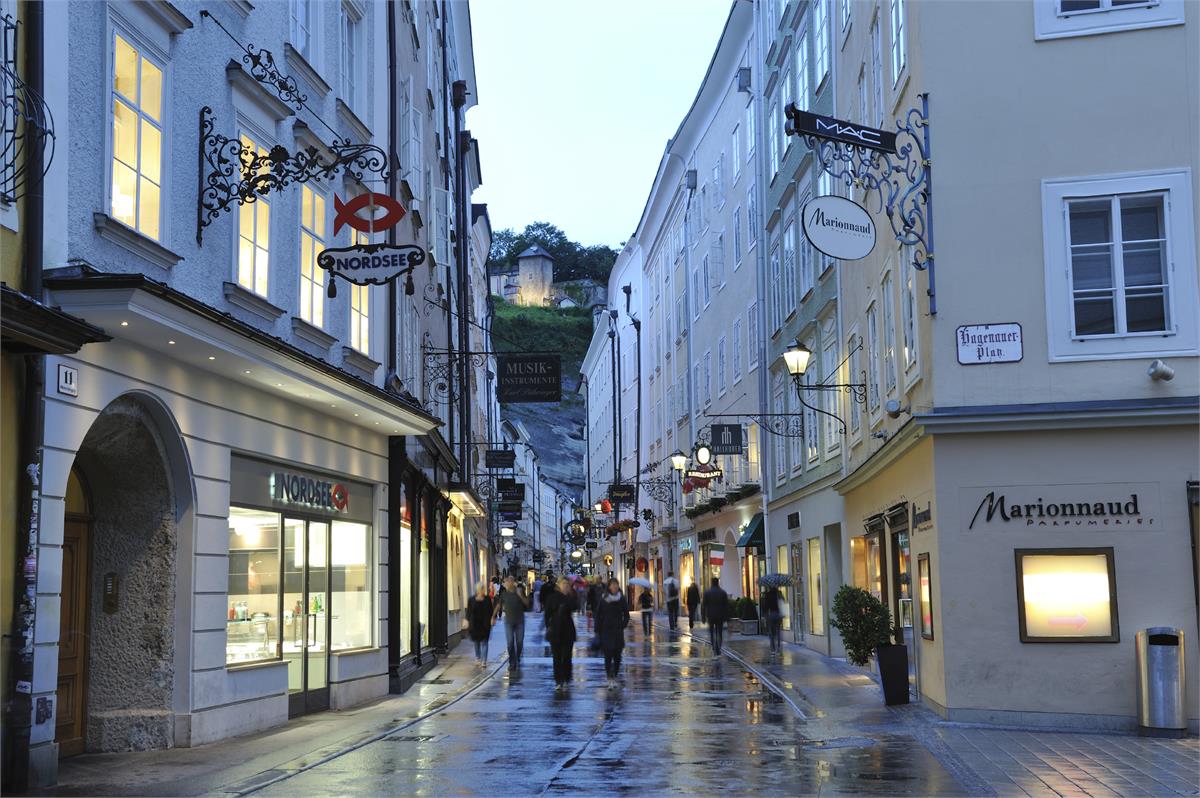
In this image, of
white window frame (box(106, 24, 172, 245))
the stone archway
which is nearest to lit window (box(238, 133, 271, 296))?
white window frame (box(106, 24, 172, 245))

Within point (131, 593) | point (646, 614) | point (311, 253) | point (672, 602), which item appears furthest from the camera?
point (646, 614)

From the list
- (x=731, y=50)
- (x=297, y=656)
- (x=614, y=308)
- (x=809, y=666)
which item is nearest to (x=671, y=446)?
(x=731, y=50)

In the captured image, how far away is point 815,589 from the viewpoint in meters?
30.5

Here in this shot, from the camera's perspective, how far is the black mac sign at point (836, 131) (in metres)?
14.2

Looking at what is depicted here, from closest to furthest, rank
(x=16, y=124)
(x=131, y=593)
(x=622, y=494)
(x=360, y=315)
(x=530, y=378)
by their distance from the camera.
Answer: (x=16, y=124)
(x=131, y=593)
(x=360, y=315)
(x=530, y=378)
(x=622, y=494)

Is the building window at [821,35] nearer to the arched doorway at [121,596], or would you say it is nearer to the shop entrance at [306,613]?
the shop entrance at [306,613]

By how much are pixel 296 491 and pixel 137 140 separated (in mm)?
5713

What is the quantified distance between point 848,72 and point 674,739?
1367 cm

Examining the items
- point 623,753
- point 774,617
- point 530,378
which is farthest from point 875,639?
point 774,617

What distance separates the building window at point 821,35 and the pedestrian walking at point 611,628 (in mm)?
11055

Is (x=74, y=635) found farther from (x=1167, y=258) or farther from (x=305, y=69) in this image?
(x=1167, y=258)

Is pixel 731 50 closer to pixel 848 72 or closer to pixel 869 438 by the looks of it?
pixel 848 72

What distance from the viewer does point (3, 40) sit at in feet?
33.3

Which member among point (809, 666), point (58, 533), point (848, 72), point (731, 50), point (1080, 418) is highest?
point (731, 50)
